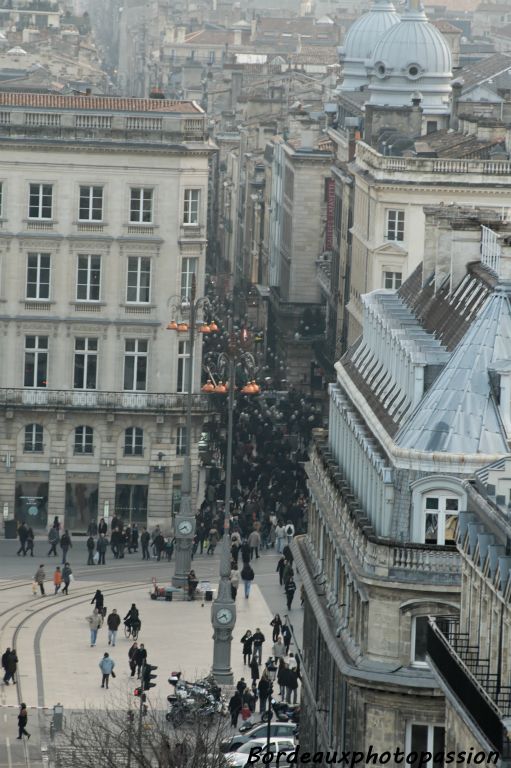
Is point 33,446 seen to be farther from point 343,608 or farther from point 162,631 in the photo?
point 343,608

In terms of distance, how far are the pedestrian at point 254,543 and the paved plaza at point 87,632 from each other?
0.89 ft

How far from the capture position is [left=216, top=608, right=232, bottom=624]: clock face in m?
72.9

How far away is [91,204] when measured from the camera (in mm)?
99125

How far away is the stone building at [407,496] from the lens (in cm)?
5375

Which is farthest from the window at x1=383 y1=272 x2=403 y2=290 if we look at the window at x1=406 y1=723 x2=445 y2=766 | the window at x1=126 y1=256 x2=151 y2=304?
the window at x1=406 y1=723 x2=445 y2=766

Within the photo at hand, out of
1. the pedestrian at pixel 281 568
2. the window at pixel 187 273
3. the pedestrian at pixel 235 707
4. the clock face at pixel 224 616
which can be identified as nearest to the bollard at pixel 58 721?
the pedestrian at pixel 235 707

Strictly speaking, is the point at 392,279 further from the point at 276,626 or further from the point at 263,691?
the point at 263,691

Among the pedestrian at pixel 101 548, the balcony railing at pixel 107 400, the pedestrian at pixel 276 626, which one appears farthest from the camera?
the balcony railing at pixel 107 400

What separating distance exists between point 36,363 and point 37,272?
3034 millimetres

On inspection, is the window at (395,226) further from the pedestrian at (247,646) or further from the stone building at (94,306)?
the pedestrian at (247,646)

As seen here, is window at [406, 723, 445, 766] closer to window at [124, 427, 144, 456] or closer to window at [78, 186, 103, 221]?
window at [124, 427, 144, 456]

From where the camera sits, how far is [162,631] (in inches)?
3177

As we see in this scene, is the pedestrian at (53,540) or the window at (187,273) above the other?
the window at (187,273)

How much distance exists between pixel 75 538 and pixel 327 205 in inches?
1969
